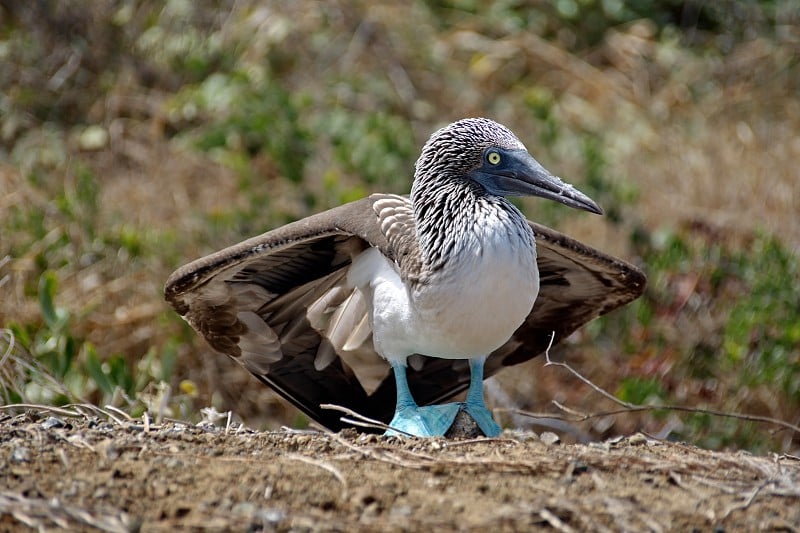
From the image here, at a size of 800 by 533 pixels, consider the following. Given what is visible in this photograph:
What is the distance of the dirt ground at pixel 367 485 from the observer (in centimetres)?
407

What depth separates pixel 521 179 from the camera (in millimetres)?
5871

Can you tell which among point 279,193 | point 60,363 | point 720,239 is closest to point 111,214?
point 279,193

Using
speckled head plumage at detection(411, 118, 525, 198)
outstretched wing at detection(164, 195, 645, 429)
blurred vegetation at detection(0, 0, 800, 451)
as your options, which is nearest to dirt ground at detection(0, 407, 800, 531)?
outstretched wing at detection(164, 195, 645, 429)

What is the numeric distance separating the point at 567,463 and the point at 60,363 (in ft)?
12.7

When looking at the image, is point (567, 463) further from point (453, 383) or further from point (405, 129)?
point (405, 129)

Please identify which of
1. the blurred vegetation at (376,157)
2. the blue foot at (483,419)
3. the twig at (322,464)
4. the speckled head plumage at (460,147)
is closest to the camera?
the twig at (322,464)

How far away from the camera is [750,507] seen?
4359 millimetres

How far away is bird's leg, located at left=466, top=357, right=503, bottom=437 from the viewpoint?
6117mm

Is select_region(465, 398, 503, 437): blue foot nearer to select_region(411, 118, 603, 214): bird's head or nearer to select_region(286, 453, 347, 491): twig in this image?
select_region(411, 118, 603, 214): bird's head

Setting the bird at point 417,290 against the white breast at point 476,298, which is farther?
the bird at point 417,290

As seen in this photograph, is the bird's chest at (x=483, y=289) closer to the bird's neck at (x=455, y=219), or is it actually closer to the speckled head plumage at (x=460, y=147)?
the bird's neck at (x=455, y=219)

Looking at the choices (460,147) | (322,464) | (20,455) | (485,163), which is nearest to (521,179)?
(485,163)

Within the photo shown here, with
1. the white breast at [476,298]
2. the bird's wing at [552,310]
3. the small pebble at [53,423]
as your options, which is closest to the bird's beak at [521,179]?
the white breast at [476,298]

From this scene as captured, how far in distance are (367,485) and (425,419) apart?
5.71ft
